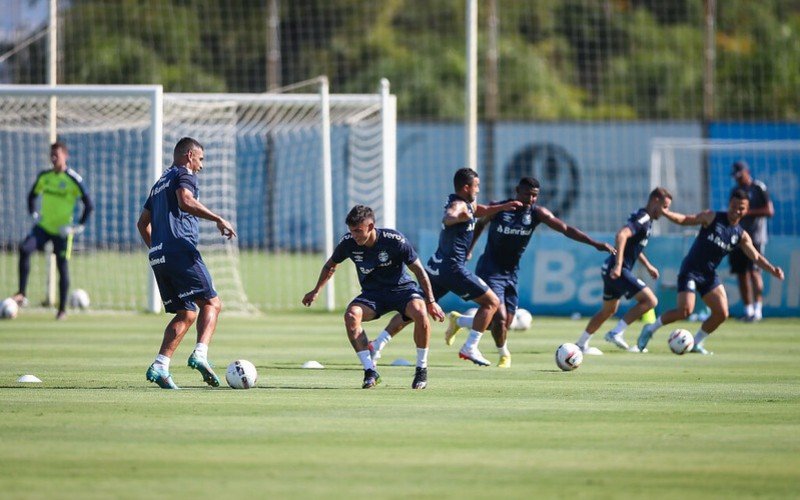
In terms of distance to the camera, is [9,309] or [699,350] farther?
[9,309]

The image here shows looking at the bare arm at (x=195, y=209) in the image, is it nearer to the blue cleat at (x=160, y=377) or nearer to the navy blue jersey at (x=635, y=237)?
the blue cleat at (x=160, y=377)

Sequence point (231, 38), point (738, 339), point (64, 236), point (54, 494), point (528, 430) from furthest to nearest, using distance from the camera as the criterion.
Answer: point (231, 38) < point (64, 236) < point (738, 339) < point (528, 430) < point (54, 494)

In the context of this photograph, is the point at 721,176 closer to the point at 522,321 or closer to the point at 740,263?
the point at 740,263

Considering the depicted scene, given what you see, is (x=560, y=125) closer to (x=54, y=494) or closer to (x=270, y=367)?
(x=270, y=367)

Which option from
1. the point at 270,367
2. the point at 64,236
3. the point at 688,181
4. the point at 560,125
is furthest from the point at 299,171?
the point at 270,367

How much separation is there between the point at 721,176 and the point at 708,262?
63.5ft

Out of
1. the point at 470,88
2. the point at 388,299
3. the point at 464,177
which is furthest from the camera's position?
the point at 470,88

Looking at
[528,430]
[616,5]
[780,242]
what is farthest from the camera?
[616,5]

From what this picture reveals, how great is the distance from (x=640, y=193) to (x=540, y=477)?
3140cm

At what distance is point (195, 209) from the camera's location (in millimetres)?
12070

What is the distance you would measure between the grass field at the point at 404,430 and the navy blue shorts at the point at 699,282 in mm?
1316

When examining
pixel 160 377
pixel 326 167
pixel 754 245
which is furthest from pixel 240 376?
pixel 754 245

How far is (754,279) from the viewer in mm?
22328

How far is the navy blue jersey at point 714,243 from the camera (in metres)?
17.1
